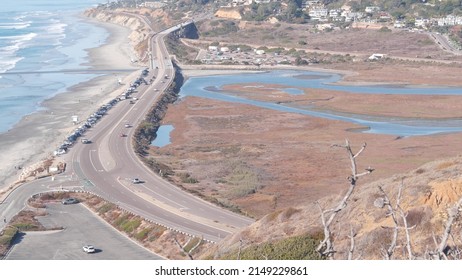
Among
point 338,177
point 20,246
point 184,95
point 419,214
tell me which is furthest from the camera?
point 184,95

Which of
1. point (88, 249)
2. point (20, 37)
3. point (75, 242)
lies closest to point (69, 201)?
point (75, 242)

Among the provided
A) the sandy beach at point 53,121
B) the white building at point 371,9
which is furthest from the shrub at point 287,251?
the white building at point 371,9

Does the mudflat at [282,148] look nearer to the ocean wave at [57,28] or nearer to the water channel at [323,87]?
the water channel at [323,87]

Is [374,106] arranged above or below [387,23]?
above

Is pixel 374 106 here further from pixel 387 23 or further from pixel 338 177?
pixel 387 23

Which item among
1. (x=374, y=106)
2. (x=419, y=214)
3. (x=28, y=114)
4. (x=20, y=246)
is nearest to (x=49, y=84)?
(x=28, y=114)

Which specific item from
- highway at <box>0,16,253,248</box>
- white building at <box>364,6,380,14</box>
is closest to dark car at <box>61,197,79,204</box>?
highway at <box>0,16,253,248</box>

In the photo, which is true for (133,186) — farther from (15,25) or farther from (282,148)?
(15,25)
